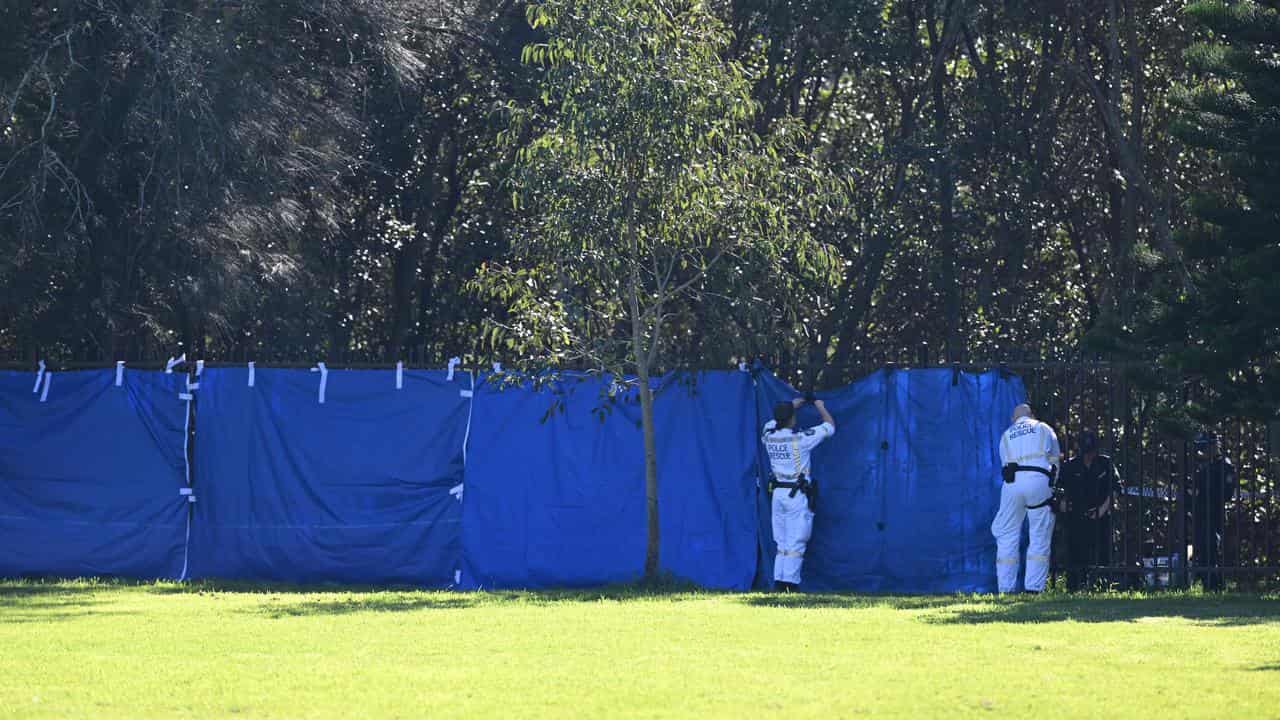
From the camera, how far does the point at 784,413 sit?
49.3 ft

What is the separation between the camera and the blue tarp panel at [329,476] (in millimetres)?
15961

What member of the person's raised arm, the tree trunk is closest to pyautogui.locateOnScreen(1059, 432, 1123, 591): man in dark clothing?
the person's raised arm

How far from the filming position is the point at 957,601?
14.3 m

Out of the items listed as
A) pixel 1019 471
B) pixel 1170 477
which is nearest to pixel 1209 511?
pixel 1170 477

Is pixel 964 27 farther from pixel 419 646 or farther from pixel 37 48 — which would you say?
pixel 419 646

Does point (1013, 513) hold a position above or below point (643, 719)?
above

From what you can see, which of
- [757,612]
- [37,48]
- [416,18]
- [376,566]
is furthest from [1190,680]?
[416,18]

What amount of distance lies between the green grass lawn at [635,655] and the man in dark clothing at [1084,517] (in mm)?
699

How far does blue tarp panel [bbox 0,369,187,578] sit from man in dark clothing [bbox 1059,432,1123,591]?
846cm

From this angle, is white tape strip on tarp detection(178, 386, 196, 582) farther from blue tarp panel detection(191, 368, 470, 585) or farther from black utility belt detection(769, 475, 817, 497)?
black utility belt detection(769, 475, 817, 497)

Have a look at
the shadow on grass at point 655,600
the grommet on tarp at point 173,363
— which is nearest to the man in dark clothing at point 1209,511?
the shadow on grass at point 655,600

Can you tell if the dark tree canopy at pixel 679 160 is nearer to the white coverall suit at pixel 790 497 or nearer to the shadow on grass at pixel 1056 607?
the white coverall suit at pixel 790 497

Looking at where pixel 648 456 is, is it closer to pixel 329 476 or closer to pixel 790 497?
pixel 790 497

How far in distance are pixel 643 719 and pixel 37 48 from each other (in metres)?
12.2
